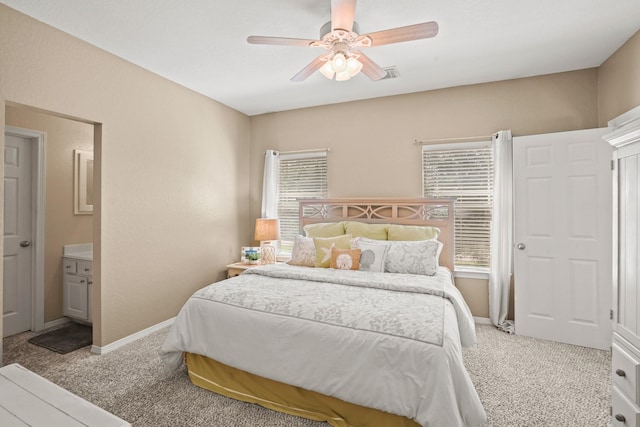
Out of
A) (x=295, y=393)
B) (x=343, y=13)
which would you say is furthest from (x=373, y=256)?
(x=343, y=13)

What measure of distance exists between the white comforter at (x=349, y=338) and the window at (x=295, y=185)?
80.2 inches

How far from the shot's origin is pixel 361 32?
2.61 meters

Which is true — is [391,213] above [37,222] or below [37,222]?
above

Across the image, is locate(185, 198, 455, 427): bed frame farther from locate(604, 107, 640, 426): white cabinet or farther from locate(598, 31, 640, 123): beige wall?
locate(598, 31, 640, 123): beige wall

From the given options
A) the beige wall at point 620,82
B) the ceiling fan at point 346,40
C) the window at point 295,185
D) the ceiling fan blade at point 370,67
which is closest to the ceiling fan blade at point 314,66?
the ceiling fan at point 346,40

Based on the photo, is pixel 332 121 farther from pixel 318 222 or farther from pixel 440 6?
pixel 440 6

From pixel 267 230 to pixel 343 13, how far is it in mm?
2946

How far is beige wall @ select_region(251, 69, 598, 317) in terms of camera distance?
11.0 ft

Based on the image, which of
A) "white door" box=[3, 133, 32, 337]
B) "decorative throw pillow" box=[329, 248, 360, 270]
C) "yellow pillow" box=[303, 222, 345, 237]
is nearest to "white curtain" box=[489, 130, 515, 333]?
"decorative throw pillow" box=[329, 248, 360, 270]

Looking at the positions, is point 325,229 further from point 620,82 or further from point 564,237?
point 620,82

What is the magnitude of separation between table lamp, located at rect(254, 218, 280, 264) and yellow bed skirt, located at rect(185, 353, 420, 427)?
198 centimetres

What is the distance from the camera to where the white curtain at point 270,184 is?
465 centimetres

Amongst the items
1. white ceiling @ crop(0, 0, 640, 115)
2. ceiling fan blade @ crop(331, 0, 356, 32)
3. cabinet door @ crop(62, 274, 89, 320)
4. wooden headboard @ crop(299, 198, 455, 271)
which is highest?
white ceiling @ crop(0, 0, 640, 115)

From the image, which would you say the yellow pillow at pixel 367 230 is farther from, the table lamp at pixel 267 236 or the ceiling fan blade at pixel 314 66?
the ceiling fan blade at pixel 314 66
